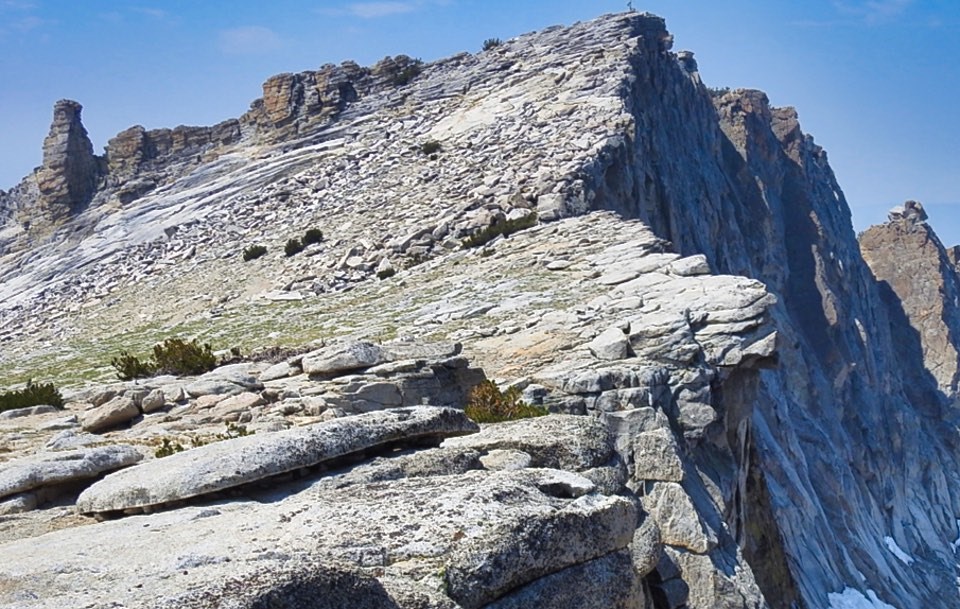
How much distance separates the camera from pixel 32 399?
15688mm

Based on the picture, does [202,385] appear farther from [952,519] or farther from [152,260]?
[952,519]

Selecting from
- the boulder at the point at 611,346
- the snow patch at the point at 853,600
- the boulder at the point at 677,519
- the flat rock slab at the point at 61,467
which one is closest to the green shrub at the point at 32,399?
the flat rock slab at the point at 61,467

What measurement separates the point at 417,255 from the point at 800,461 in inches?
997

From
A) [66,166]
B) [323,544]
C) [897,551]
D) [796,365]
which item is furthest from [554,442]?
[897,551]

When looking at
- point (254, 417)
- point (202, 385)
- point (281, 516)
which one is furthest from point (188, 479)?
point (202, 385)

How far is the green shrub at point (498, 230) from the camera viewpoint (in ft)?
98.5

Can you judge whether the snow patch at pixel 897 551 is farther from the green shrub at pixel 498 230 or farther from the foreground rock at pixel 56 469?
the foreground rock at pixel 56 469

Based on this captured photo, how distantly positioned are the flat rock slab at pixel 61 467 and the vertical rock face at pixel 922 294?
341 ft

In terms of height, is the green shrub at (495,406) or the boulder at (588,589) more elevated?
the green shrub at (495,406)

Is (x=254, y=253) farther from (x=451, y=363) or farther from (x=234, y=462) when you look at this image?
(x=234, y=462)

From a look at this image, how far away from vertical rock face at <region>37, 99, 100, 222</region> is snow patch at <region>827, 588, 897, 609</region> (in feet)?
148

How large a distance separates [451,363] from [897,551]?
59229 mm

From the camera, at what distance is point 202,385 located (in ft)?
48.6

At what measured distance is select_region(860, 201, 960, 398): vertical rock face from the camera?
339 ft
